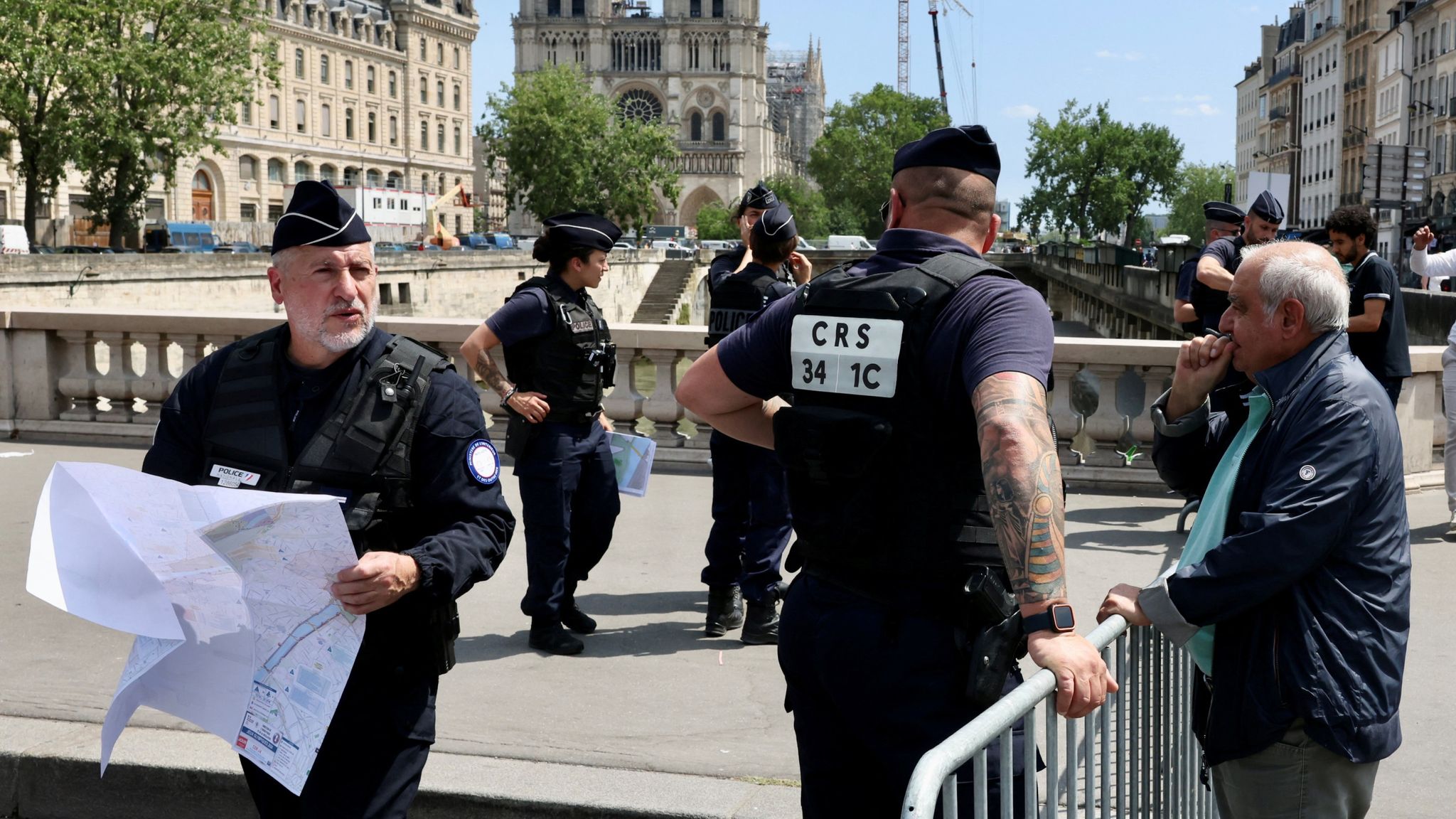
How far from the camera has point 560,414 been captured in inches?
236

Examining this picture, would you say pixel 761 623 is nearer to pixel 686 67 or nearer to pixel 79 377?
pixel 79 377

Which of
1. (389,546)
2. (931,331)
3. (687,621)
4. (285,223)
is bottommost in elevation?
(687,621)

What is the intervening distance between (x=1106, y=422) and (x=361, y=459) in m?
7.43

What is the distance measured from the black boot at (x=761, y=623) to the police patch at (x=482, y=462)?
2981mm

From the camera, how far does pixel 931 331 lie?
279 cm

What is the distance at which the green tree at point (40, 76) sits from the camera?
4238cm

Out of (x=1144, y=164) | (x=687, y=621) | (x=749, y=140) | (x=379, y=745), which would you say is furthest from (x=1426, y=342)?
(x=749, y=140)

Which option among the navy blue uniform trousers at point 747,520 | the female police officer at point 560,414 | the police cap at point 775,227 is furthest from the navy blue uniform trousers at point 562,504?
the police cap at point 775,227

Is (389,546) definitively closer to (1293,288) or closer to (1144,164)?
(1293,288)

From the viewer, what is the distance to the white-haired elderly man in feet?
9.02

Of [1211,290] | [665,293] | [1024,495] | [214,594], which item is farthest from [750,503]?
[665,293]

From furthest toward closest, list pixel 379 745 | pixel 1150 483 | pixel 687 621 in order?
pixel 1150 483
pixel 687 621
pixel 379 745

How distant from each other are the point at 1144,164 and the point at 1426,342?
10730 cm

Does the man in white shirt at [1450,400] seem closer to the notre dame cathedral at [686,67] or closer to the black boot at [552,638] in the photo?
the black boot at [552,638]
